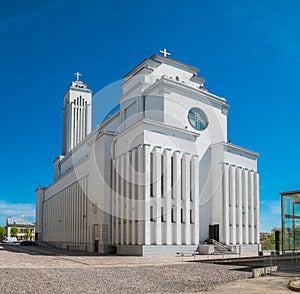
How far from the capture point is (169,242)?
4356cm

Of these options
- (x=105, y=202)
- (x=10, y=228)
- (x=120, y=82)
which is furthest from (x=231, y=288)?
(x=10, y=228)

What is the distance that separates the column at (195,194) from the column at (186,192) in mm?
859

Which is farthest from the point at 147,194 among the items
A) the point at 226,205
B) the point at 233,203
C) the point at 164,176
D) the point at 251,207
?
the point at 251,207

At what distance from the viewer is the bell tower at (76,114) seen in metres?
89.8

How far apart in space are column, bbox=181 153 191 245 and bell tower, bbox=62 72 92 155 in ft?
151

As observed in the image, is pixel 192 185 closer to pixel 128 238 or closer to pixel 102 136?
pixel 128 238

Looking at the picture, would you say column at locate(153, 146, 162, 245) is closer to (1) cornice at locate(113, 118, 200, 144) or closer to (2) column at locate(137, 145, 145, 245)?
(2) column at locate(137, 145, 145, 245)

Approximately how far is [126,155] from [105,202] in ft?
22.5

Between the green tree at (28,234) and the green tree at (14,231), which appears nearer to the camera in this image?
the green tree at (28,234)

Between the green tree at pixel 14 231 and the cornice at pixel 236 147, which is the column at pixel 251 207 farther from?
the green tree at pixel 14 231

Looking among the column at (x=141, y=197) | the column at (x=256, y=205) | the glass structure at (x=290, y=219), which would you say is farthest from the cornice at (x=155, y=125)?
the glass structure at (x=290, y=219)

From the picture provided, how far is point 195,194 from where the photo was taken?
157 feet

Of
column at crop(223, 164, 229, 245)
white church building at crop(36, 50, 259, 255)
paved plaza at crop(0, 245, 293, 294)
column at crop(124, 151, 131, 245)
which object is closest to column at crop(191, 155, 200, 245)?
white church building at crop(36, 50, 259, 255)

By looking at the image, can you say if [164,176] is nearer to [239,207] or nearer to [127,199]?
[127,199]
